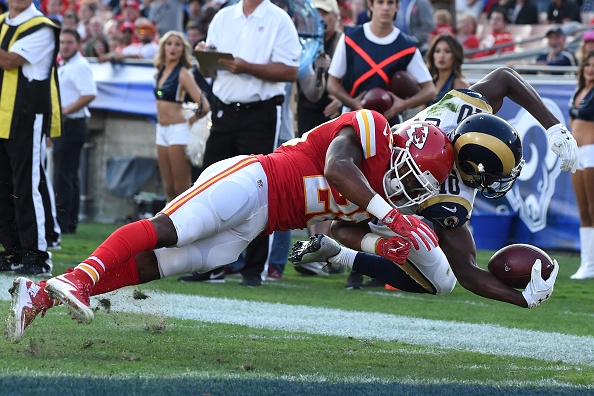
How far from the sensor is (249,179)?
360 centimetres

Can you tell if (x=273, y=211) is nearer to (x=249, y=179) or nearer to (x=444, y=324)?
(x=249, y=179)

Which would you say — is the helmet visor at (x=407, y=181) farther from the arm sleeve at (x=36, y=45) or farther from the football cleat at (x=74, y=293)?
the arm sleeve at (x=36, y=45)

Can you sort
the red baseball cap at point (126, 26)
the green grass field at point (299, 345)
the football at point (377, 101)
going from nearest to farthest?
1. the green grass field at point (299, 345)
2. the football at point (377, 101)
3. the red baseball cap at point (126, 26)

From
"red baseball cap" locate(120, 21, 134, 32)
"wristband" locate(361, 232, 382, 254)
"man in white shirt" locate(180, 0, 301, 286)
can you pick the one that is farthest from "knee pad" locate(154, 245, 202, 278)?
"red baseball cap" locate(120, 21, 134, 32)

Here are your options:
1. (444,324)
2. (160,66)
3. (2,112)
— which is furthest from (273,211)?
(160,66)

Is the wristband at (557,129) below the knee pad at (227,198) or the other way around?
the other way around

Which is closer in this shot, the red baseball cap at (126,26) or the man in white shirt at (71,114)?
the man in white shirt at (71,114)

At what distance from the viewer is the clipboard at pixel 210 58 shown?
5582mm

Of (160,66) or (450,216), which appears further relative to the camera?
(160,66)

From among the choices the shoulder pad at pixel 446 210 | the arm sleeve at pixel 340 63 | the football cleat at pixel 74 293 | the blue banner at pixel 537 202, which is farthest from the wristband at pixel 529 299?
the blue banner at pixel 537 202

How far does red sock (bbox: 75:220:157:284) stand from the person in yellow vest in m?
2.38

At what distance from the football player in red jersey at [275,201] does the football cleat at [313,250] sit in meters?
0.09

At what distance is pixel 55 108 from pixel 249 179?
2671 millimetres

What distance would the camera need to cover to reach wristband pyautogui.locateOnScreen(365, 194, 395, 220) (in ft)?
10.8
